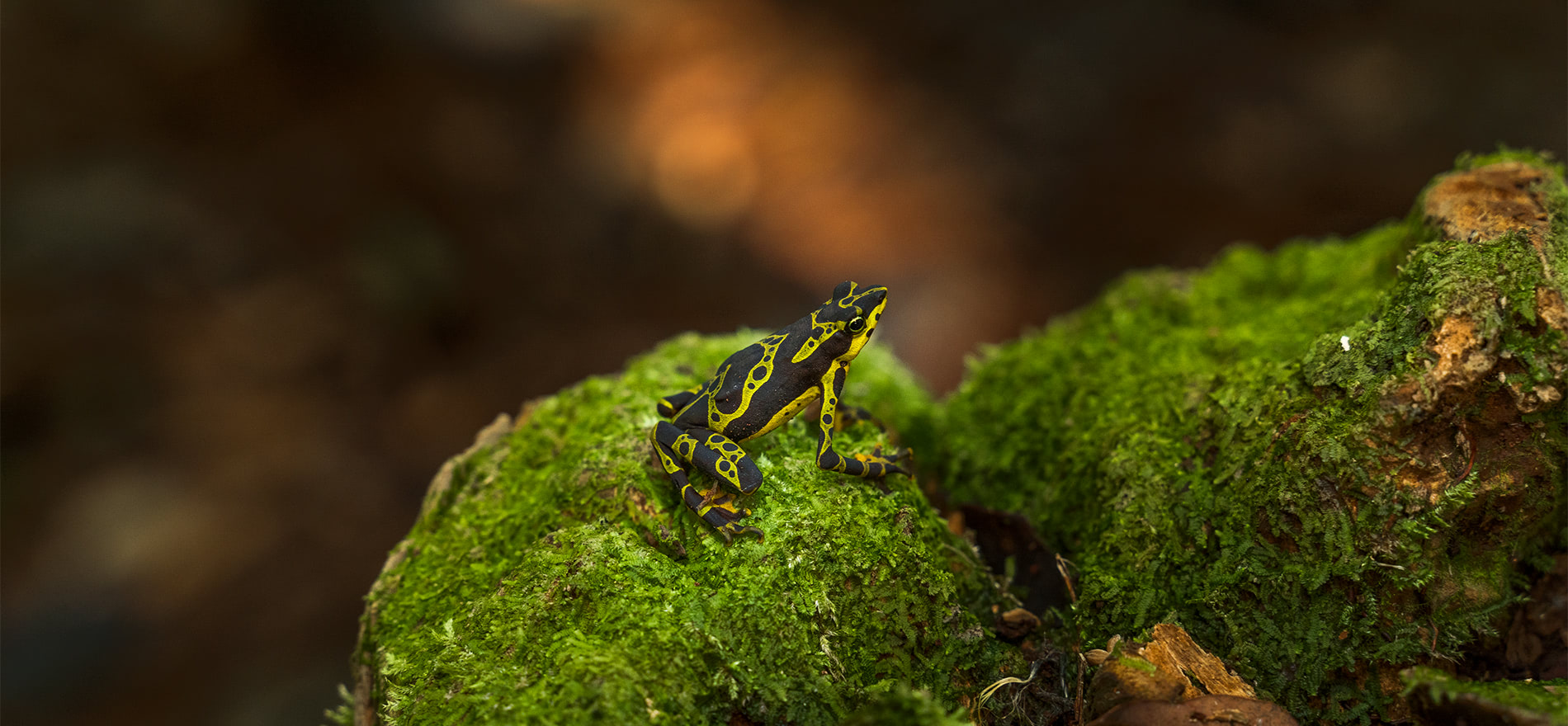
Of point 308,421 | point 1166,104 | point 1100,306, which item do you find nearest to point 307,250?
point 308,421

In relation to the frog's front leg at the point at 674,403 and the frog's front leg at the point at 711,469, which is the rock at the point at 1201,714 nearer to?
the frog's front leg at the point at 711,469

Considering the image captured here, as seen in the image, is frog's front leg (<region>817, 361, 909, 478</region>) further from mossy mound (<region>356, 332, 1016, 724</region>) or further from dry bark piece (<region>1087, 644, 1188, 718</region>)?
dry bark piece (<region>1087, 644, 1188, 718</region>)

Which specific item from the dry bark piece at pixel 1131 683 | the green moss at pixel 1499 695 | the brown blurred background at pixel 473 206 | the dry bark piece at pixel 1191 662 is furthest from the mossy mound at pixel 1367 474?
the brown blurred background at pixel 473 206

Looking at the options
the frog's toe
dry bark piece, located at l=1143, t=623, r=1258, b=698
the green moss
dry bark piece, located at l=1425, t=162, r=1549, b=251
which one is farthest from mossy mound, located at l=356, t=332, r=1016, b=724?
dry bark piece, located at l=1425, t=162, r=1549, b=251

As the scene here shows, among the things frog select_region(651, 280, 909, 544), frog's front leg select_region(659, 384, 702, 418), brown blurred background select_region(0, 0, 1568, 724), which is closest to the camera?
frog select_region(651, 280, 909, 544)

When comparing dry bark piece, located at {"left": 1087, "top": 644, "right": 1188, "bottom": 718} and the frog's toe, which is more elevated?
the frog's toe

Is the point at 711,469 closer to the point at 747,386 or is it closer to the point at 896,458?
the point at 747,386
